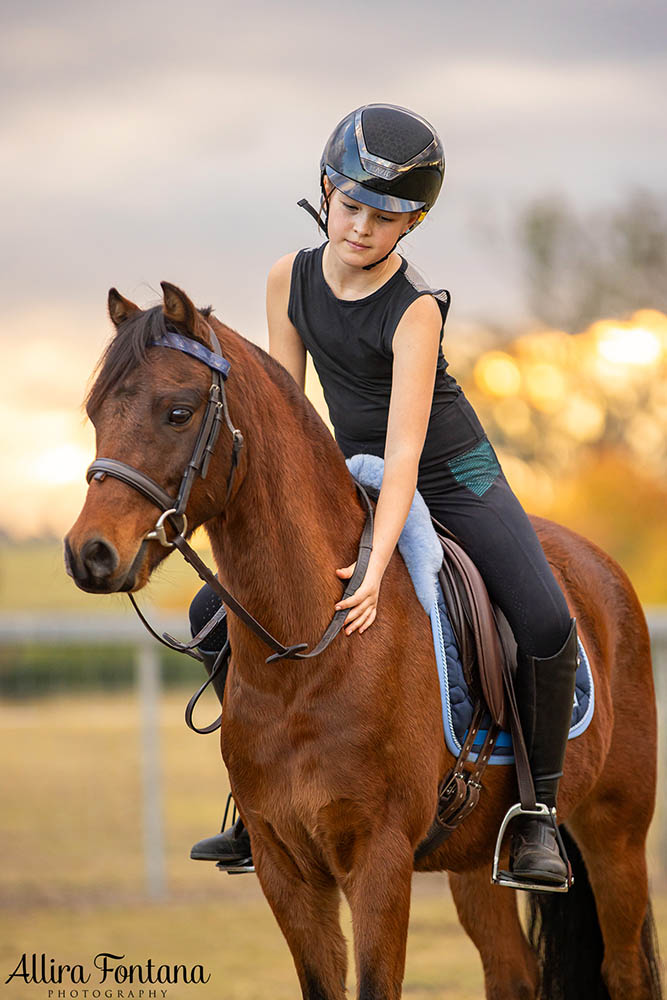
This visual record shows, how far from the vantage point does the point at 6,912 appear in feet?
28.5

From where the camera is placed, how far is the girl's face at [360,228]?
3.20 meters

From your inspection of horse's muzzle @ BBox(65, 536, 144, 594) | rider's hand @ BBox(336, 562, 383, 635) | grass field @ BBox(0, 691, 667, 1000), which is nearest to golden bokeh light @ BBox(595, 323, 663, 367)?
grass field @ BBox(0, 691, 667, 1000)

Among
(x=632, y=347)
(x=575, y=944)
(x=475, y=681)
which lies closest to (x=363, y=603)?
(x=475, y=681)

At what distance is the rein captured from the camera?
261 centimetres

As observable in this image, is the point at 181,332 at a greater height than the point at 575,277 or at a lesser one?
lesser

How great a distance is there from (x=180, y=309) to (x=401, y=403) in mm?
688

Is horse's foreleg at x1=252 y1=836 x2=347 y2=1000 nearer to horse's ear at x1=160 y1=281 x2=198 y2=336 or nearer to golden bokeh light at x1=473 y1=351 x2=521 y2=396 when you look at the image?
horse's ear at x1=160 y1=281 x2=198 y2=336

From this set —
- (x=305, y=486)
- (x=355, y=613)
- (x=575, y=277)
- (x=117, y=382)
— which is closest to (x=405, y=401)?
(x=305, y=486)

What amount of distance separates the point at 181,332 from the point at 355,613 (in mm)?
851

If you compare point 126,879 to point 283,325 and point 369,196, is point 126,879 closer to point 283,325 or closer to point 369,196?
point 283,325

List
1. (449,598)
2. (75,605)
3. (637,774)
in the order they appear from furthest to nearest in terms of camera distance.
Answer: (75,605)
(637,774)
(449,598)

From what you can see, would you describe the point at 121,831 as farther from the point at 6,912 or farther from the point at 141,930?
the point at 141,930

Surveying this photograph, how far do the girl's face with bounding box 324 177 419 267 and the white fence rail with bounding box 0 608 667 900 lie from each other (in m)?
6.77

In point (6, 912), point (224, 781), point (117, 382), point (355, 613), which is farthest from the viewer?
point (224, 781)
